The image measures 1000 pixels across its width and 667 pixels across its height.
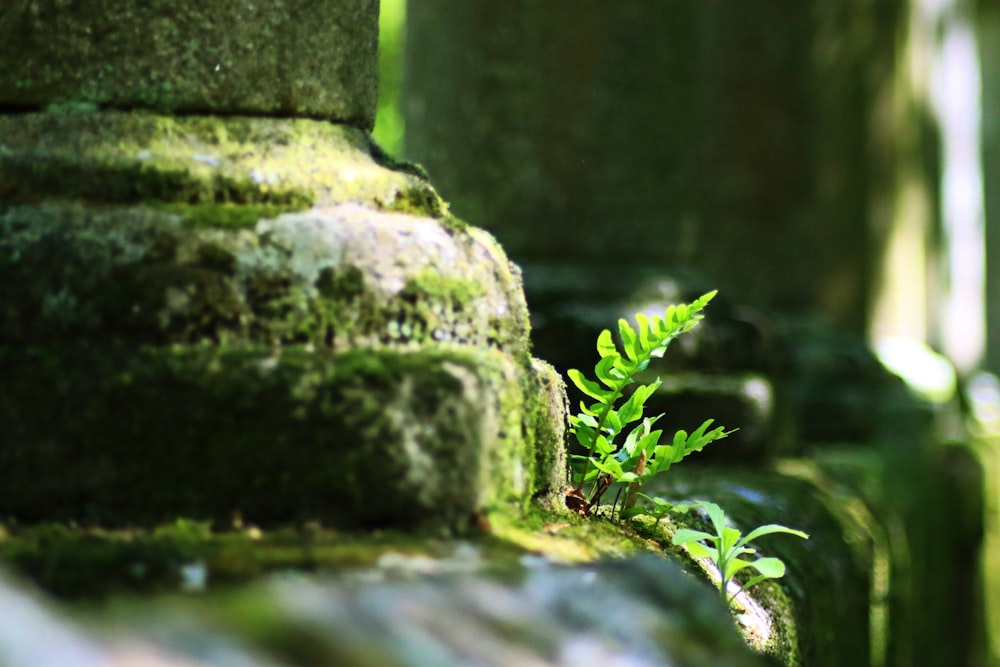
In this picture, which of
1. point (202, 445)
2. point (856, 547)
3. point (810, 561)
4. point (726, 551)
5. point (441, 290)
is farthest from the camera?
point (856, 547)

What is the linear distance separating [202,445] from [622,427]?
0.67 meters

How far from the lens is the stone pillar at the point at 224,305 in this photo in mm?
1466

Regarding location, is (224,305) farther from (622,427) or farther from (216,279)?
(622,427)

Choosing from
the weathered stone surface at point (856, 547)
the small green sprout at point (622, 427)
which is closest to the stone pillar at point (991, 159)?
the weathered stone surface at point (856, 547)

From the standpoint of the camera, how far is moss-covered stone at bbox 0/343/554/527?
146 cm

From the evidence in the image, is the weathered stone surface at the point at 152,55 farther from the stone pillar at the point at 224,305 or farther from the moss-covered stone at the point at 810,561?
the moss-covered stone at the point at 810,561

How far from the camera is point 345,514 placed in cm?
147

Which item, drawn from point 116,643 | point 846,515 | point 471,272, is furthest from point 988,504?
point 116,643

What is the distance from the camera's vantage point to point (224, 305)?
152 cm

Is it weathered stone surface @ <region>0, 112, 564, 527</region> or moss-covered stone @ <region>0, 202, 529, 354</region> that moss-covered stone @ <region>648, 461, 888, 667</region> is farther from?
moss-covered stone @ <region>0, 202, 529, 354</region>

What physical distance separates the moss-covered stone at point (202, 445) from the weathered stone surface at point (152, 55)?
0.41m

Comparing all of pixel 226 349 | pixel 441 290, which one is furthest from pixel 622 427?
pixel 226 349

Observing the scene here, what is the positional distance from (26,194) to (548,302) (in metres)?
2.12

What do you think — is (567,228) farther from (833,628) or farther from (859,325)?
(859,325)
